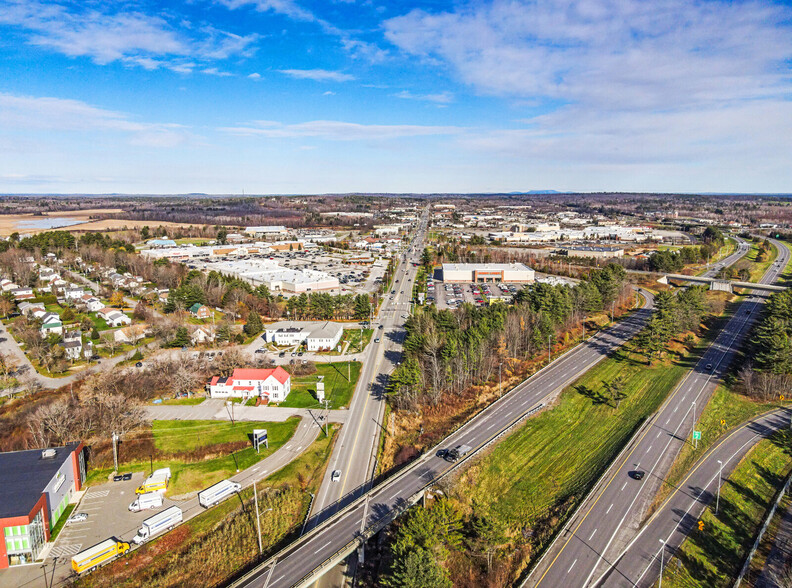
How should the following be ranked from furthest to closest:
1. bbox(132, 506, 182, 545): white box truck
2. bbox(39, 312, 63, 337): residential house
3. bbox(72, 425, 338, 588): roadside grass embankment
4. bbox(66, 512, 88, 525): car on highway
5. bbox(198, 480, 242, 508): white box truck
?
bbox(39, 312, 63, 337): residential house → bbox(198, 480, 242, 508): white box truck → bbox(66, 512, 88, 525): car on highway → bbox(132, 506, 182, 545): white box truck → bbox(72, 425, 338, 588): roadside grass embankment

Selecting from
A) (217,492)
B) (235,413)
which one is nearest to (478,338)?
(235,413)

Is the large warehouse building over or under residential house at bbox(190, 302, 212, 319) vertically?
over

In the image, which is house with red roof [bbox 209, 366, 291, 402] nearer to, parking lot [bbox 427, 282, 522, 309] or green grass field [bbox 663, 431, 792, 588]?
green grass field [bbox 663, 431, 792, 588]

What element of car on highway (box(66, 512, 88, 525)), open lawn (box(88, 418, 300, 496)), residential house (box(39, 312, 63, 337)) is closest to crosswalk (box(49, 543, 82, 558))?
car on highway (box(66, 512, 88, 525))

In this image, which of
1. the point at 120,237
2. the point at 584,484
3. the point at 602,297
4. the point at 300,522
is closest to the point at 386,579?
the point at 300,522

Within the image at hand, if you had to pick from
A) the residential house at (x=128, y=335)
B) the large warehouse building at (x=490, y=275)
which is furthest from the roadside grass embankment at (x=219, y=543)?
the large warehouse building at (x=490, y=275)

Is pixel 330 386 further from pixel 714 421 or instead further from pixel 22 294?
pixel 22 294
